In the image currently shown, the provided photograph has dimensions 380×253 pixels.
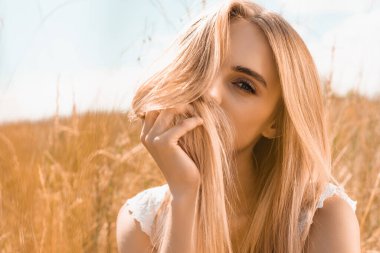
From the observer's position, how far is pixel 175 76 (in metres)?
2.08

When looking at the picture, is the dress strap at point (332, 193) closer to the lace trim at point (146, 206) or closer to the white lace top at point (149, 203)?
the white lace top at point (149, 203)

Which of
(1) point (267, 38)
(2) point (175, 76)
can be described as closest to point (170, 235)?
(2) point (175, 76)

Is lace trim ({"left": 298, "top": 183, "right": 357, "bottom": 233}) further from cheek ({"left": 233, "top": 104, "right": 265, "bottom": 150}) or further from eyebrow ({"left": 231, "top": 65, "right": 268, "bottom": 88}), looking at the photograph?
eyebrow ({"left": 231, "top": 65, "right": 268, "bottom": 88})

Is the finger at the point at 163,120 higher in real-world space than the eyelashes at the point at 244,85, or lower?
lower

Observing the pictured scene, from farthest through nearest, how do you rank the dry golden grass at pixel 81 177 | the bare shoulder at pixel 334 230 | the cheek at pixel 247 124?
the dry golden grass at pixel 81 177 < the bare shoulder at pixel 334 230 < the cheek at pixel 247 124

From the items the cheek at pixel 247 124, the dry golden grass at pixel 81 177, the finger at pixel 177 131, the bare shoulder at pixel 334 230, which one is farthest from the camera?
the dry golden grass at pixel 81 177

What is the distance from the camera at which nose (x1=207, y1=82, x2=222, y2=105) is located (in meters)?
2.00

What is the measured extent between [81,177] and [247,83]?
920 millimetres

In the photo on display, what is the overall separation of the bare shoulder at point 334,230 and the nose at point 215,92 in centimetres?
61

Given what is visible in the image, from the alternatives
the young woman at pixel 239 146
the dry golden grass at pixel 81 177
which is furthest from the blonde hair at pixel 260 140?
the dry golden grass at pixel 81 177

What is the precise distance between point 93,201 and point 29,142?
36cm

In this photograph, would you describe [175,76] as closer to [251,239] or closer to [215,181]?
[215,181]

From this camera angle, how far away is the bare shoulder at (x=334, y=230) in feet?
7.29

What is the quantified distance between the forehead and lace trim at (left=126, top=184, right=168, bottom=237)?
28.4 inches
